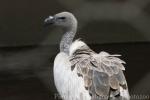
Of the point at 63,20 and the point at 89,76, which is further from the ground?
the point at 63,20

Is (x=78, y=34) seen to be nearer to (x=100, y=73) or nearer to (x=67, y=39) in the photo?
(x=67, y=39)

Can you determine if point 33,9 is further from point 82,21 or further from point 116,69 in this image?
point 116,69

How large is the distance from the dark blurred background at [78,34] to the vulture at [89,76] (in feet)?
3.37

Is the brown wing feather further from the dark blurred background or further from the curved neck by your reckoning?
the dark blurred background

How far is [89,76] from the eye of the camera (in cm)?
189

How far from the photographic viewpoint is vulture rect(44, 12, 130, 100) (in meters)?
1.85

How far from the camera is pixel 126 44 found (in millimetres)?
3793

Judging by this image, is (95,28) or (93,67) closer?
(93,67)

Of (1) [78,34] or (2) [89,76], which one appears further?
(1) [78,34]

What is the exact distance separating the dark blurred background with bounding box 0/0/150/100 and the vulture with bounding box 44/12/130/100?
40.4 inches

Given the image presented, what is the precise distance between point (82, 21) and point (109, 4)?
209 millimetres

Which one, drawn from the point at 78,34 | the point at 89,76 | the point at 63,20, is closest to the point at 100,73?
the point at 89,76

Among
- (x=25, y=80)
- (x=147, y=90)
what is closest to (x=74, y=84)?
(x=147, y=90)

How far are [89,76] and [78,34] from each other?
1709 mm
